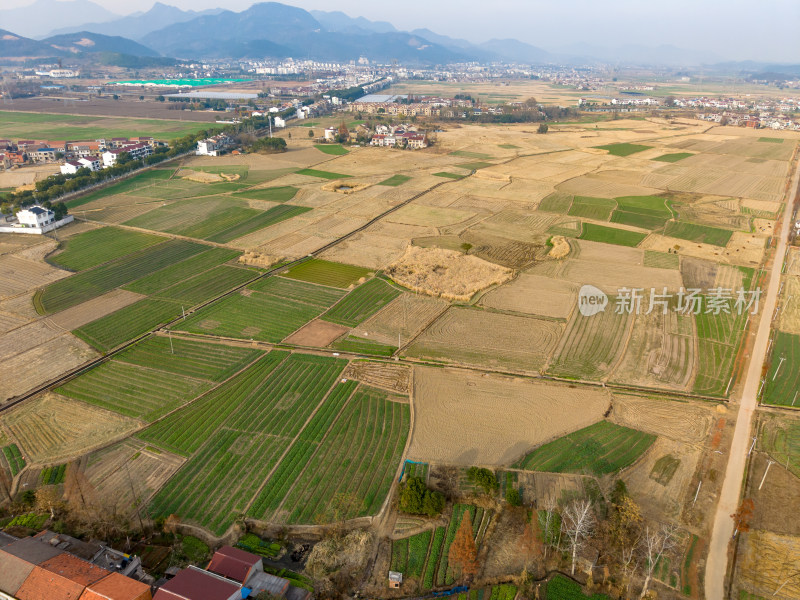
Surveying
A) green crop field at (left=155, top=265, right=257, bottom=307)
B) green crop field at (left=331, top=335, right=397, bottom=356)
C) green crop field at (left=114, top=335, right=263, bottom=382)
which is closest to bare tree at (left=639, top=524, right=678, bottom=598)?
green crop field at (left=331, top=335, right=397, bottom=356)

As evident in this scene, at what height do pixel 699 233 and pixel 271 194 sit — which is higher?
pixel 271 194

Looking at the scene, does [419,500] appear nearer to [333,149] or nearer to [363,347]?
[363,347]

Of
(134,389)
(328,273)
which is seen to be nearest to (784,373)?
(328,273)

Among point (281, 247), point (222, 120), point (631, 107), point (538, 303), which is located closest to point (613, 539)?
point (538, 303)

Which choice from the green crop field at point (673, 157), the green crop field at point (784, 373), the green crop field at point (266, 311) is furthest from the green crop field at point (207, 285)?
the green crop field at point (673, 157)

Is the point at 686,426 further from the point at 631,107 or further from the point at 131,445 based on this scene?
the point at 631,107

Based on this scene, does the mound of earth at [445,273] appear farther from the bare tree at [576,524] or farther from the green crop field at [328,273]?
the bare tree at [576,524]

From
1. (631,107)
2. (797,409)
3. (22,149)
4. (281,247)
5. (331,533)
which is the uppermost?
(631,107)
